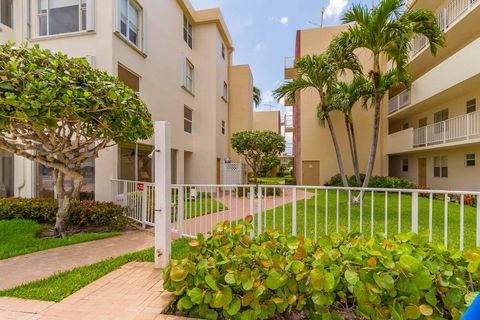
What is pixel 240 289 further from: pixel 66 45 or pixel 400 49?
pixel 66 45

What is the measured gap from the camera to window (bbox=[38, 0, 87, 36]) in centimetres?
846

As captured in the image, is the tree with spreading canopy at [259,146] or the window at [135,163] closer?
the window at [135,163]

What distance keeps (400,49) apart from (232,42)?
15.2 metres

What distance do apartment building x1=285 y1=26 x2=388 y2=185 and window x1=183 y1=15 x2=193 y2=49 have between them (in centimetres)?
827

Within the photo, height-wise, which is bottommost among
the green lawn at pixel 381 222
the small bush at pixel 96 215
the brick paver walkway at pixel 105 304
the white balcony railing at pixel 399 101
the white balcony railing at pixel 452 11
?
the green lawn at pixel 381 222

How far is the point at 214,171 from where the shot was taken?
51.8 ft

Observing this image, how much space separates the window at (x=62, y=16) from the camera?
846 centimetres

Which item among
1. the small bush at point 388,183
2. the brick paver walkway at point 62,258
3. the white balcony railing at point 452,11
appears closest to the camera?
the brick paver walkway at point 62,258

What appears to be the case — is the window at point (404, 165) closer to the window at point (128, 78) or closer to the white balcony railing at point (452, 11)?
the white balcony railing at point (452, 11)

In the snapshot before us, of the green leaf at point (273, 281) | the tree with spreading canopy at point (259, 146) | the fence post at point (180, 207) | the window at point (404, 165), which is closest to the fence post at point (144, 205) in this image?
the fence post at point (180, 207)

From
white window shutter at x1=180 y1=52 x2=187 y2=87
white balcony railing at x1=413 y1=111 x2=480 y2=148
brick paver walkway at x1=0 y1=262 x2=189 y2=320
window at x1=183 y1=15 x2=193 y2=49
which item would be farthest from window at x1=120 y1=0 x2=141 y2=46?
white balcony railing at x1=413 y1=111 x2=480 y2=148

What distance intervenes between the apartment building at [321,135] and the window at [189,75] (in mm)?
8267

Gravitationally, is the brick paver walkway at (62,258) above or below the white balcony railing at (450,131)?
below

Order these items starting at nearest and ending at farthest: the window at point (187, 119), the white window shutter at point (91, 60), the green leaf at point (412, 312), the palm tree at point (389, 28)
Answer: the green leaf at point (412, 312) → the palm tree at point (389, 28) → the white window shutter at point (91, 60) → the window at point (187, 119)
